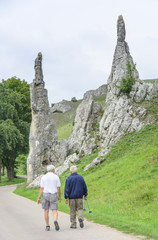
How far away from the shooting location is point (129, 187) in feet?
49.4

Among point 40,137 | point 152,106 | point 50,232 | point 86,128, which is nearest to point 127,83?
point 152,106

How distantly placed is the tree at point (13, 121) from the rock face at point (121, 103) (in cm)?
1186

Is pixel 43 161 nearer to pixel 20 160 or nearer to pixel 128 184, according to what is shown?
pixel 128 184

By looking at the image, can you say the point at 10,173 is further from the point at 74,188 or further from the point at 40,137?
the point at 74,188

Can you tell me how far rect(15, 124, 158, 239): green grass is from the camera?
34.0 feet

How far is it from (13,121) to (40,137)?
11.1 metres

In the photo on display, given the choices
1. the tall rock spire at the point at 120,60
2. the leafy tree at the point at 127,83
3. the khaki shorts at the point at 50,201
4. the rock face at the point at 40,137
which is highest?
the tall rock spire at the point at 120,60

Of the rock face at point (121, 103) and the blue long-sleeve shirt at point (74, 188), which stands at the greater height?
the rock face at point (121, 103)

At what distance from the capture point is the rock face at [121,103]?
26.5 metres

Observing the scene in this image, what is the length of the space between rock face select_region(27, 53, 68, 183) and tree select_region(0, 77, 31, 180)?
521 centimetres

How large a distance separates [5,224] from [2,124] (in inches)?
1039

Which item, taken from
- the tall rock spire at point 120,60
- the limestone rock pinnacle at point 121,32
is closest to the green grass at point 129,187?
the tall rock spire at point 120,60

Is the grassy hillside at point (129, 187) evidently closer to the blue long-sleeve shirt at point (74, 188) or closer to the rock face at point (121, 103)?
the blue long-sleeve shirt at point (74, 188)

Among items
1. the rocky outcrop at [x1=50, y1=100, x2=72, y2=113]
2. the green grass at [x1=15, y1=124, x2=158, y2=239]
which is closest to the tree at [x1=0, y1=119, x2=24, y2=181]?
the green grass at [x1=15, y1=124, x2=158, y2=239]
